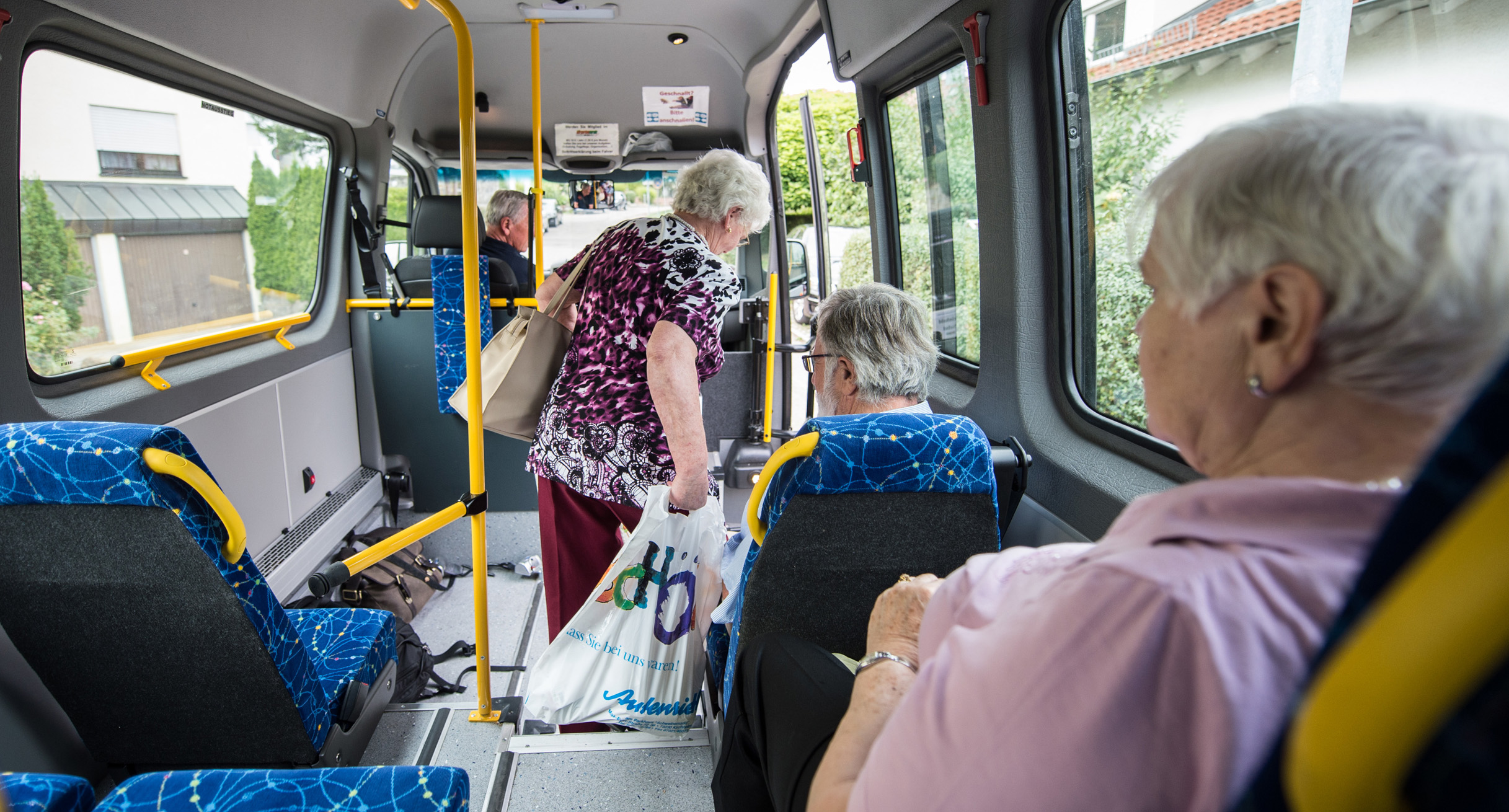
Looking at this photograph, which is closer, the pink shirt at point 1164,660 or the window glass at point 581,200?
the pink shirt at point 1164,660

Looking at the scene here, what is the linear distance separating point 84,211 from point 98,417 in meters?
0.72

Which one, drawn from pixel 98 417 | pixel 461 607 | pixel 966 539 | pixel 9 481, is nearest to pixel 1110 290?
pixel 966 539

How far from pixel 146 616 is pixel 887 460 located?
4.83ft

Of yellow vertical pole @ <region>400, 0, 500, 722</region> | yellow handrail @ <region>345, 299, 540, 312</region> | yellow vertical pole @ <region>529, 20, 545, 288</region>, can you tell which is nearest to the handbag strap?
yellow vertical pole @ <region>400, 0, 500, 722</region>

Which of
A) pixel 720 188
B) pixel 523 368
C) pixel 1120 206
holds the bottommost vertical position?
pixel 523 368

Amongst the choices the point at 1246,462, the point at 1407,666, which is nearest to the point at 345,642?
the point at 1246,462

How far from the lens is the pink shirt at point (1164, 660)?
520mm

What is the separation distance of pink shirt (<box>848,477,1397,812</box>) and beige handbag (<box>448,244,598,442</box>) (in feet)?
5.78

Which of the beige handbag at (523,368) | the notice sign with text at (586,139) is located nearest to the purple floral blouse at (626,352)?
the beige handbag at (523,368)

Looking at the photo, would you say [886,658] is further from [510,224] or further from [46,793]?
[510,224]

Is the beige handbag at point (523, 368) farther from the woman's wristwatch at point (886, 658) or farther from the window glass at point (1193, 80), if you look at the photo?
the window glass at point (1193, 80)

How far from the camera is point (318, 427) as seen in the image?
12.4ft

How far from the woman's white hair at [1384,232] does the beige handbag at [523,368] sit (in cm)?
180

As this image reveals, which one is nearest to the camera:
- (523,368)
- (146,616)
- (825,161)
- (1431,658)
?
(1431,658)
